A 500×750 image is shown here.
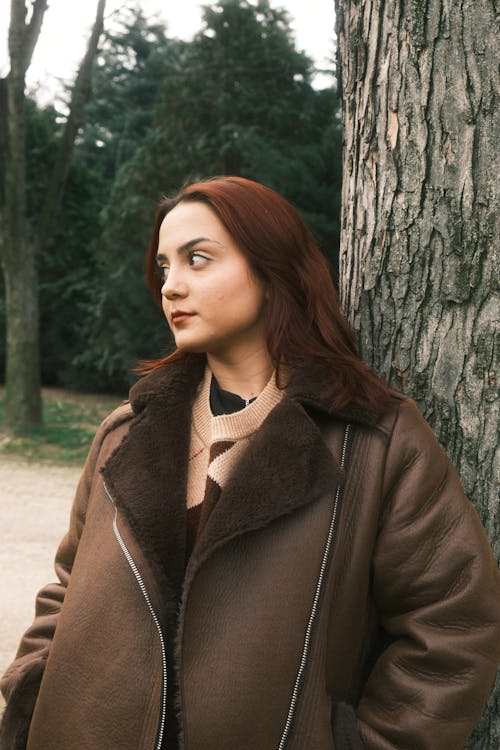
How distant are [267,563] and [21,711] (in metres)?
0.85

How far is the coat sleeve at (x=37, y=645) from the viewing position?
6.84ft

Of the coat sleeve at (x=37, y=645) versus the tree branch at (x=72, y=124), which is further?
the tree branch at (x=72, y=124)

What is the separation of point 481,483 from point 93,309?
12.5m

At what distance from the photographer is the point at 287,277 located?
6.89ft

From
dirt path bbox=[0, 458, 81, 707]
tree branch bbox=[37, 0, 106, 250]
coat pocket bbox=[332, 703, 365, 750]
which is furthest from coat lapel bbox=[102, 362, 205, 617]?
tree branch bbox=[37, 0, 106, 250]

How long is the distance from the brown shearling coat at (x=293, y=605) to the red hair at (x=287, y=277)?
0.34 feet

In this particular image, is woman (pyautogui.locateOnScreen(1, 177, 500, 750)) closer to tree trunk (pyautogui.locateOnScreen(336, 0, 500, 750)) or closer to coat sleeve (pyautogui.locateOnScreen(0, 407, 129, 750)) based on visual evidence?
coat sleeve (pyautogui.locateOnScreen(0, 407, 129, 750))

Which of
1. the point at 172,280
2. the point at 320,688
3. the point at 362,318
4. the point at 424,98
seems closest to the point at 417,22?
the point at 424,98

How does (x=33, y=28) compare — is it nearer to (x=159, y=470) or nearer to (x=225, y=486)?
(x=159, y=470)

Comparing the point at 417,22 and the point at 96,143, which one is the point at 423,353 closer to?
the point at 417,22

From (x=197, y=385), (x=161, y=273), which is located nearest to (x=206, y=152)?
(x=161, y=273)

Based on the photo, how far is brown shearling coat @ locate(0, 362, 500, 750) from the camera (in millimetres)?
1735

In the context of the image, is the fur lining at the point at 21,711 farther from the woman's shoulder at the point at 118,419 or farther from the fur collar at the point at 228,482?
the woman's shoulder at the point at 118,419

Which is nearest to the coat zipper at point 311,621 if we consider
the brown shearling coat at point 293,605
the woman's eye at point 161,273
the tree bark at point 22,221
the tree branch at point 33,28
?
the brown shearling coat at point 293,605
